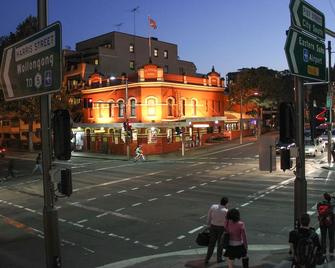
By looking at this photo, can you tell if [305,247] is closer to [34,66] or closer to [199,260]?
[199,260]

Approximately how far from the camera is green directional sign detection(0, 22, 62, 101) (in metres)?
6.85

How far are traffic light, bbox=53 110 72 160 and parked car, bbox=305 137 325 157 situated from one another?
35.0 metres

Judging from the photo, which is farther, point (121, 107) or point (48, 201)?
point (121, 107)

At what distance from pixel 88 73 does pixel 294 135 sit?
62121 mm

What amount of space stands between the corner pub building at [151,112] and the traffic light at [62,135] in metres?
39.6

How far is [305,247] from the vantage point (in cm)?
775

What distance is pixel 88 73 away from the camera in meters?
69.1

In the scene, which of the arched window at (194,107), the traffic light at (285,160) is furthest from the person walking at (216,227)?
the arched window at (194,107)

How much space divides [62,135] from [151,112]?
47.3m

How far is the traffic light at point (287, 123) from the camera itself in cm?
920

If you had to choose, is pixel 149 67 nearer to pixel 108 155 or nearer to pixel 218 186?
pixel 108 155

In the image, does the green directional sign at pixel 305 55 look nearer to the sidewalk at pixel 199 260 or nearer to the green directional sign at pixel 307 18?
the green directional sign at pixel 307 18

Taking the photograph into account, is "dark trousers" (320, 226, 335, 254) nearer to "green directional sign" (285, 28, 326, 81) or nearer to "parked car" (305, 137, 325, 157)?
"green directional sign" (285, 28, 326, 81)

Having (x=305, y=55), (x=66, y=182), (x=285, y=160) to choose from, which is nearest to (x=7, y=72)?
(x=66, y=182)
